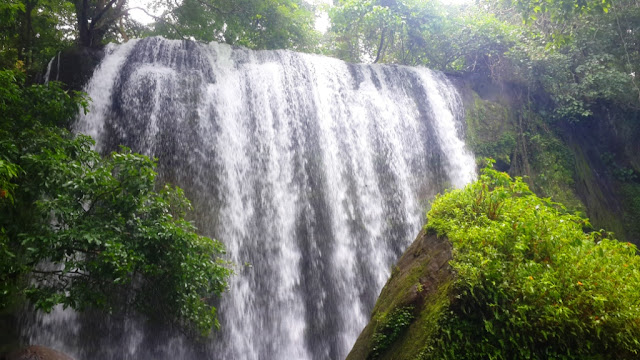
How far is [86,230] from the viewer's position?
397 cm

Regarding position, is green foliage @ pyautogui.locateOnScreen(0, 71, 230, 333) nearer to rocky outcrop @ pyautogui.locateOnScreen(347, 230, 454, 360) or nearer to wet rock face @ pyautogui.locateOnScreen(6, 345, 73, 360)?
wet rock face @ pyautogui.locateOnScreen(6, 345, 73, 360)

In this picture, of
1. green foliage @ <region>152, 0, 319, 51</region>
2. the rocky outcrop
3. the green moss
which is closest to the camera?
the rocky outcrop

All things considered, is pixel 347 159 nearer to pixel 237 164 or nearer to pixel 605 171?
pixel 237 164

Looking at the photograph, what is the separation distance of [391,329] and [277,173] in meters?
4.95

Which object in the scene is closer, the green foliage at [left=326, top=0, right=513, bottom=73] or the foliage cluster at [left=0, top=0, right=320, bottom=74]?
the foliage cluster at [left=0, top=0, right=320, bottom=74]

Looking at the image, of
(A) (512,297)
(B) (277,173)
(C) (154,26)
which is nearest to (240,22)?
(C) (154,26)

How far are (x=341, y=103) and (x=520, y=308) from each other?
7.24m

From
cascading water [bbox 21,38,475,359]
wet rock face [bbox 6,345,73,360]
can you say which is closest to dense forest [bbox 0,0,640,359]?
wet rock face [bbox 6,345,73,360]

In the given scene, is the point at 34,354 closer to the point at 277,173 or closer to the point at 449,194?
the point at 277,173

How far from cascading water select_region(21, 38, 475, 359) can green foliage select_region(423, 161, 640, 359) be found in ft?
13.5

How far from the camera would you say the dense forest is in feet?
10.3

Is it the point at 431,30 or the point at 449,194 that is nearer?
the point at 449,194

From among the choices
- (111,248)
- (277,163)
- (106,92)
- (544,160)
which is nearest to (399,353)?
(111,248)

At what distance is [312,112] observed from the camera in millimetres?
9023
